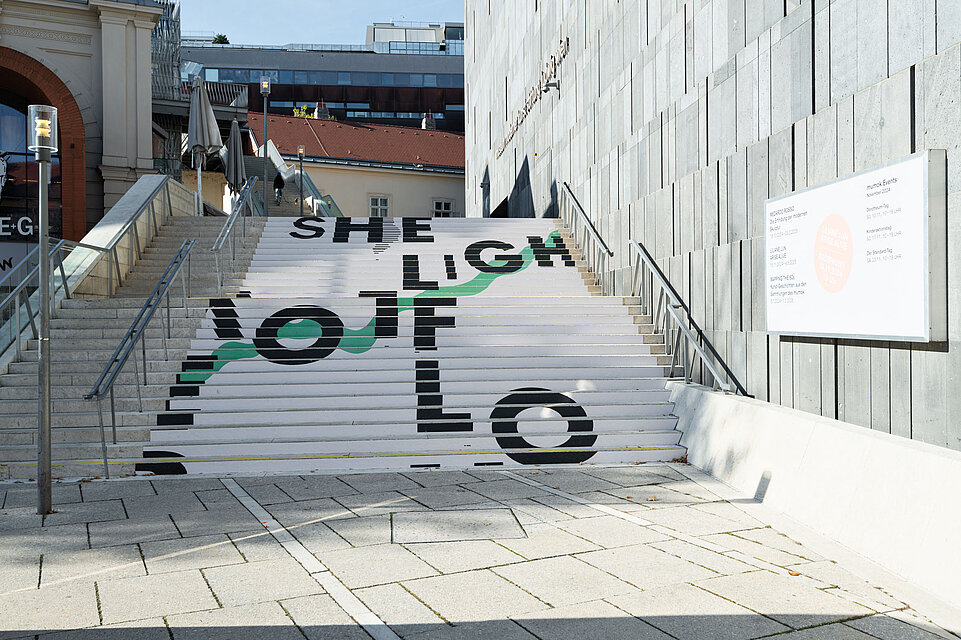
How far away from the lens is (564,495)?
268 inches

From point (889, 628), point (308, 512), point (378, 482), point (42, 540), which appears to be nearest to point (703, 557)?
point (889, 628)

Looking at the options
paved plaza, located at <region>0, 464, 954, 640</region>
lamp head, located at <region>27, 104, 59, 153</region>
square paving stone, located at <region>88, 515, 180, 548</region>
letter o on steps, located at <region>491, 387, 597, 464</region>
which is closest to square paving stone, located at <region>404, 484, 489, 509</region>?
paved plaza, located at <region>0, 464, 954, 640</region>

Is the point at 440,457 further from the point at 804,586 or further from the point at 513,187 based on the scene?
the point at 513,187

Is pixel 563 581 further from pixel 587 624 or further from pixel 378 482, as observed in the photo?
pixel 378 482

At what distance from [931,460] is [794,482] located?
1.50 meters

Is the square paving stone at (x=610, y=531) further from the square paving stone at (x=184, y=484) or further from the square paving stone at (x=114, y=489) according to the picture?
the square paving stone at (x=114, y=489)

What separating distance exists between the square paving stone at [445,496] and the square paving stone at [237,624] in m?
2.27

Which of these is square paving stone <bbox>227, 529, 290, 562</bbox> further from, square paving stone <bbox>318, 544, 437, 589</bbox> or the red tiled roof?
the red tiled roof

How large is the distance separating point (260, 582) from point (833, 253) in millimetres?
4936

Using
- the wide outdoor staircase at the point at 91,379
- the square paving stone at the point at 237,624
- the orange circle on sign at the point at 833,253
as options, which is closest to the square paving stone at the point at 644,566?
the square paving stone at the point at 237,624

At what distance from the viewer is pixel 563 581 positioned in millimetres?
Answer: 4703

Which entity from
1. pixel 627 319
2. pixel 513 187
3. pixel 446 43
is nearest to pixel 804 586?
pixel 627 319

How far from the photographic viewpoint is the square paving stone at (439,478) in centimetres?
726

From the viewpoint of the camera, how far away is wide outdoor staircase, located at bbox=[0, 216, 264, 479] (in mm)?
7945
